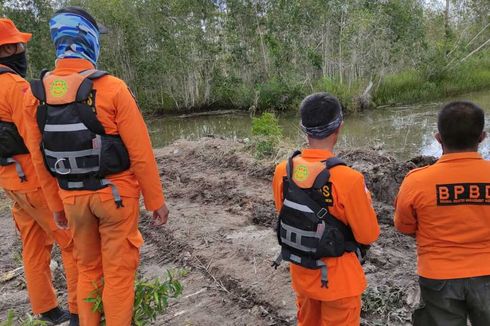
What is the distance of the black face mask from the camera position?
3.10 metres

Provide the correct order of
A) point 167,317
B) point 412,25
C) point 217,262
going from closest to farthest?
point 167,317 → point 217,262 → point 412,25

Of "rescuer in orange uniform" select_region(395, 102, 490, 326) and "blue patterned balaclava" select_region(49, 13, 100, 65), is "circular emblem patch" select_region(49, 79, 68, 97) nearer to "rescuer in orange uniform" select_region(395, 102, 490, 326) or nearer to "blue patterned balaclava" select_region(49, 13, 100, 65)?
"blue patterned balaclava" select_region(49, 13, 100, 65)

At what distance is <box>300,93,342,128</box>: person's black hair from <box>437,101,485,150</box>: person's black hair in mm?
551

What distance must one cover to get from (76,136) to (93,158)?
15 centimetres

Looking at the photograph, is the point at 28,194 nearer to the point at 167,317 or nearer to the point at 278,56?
the point at 167,317

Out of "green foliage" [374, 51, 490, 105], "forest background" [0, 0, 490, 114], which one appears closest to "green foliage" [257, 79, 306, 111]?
"forest background" [0, 0, 490, 114]

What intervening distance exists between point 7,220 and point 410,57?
18818mm

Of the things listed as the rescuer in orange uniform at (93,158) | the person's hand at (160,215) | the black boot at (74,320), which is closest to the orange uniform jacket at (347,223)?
the person's hand at (160,215)

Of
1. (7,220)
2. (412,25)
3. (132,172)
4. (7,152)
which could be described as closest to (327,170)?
(132,172)

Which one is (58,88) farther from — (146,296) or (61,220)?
(146,296)

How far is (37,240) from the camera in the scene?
3.23 metres

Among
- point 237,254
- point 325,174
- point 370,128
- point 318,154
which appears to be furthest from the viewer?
point 370,128

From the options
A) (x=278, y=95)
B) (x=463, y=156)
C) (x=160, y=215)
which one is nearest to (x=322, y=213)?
(x=463, y=156)

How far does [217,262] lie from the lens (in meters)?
4.24
